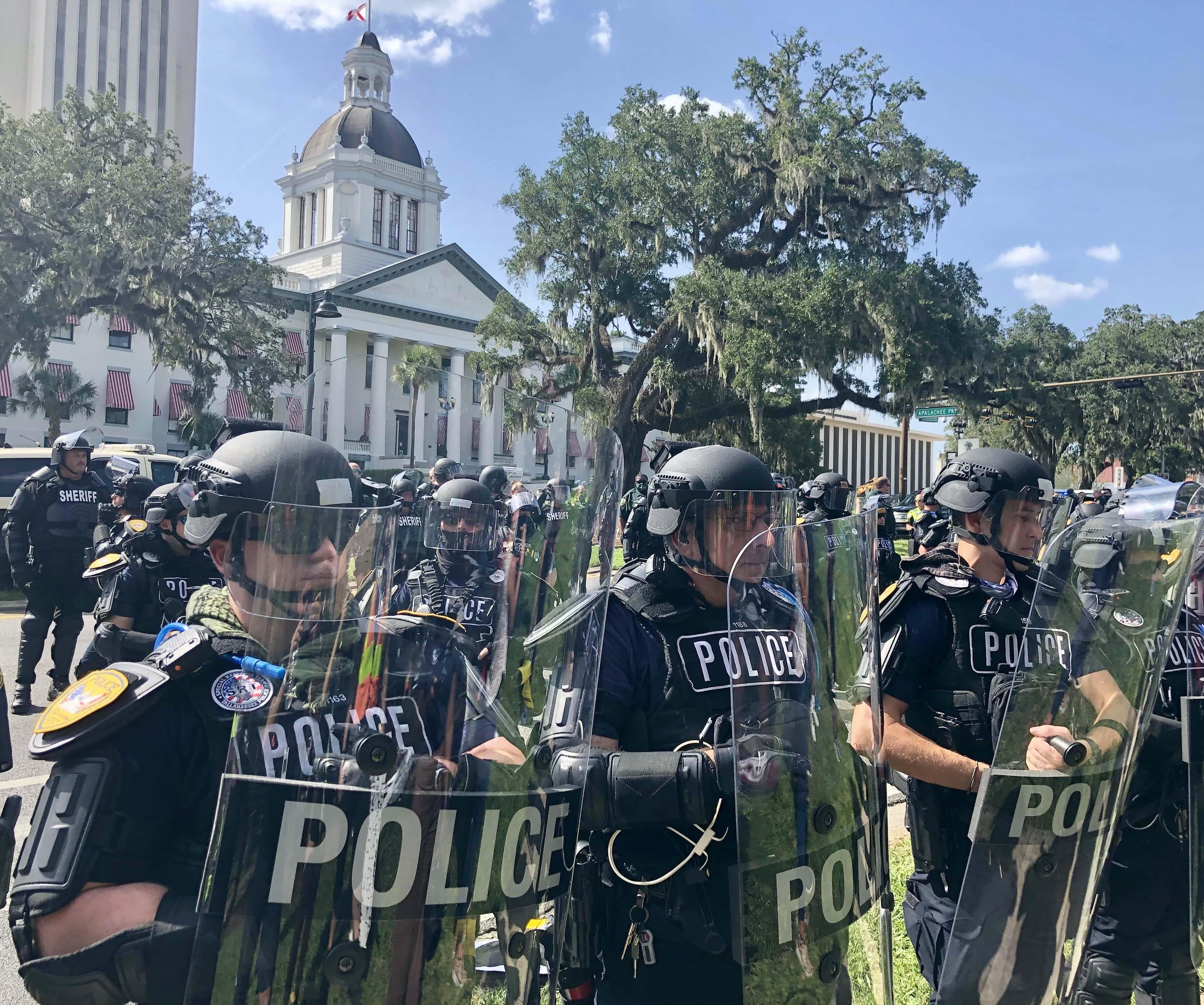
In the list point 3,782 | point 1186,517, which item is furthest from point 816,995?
point 3,782

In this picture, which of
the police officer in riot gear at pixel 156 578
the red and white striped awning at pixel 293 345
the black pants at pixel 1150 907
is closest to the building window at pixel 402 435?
the black pants at pixel 1150 907

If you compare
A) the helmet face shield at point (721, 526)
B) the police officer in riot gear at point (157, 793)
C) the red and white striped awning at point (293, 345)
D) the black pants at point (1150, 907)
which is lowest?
the black pants at point (1150, 907)

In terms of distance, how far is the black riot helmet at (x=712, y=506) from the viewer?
95.3 inches

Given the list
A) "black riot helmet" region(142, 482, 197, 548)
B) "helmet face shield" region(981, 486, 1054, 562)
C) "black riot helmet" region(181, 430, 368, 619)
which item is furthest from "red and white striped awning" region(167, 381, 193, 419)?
"black riot helmet" region(181, 430, 368, 619)

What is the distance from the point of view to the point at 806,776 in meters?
1.63

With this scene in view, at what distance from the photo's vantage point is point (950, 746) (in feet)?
8.45

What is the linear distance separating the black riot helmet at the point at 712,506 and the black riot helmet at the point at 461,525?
17.2 inches

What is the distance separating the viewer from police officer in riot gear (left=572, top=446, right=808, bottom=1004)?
1944mm

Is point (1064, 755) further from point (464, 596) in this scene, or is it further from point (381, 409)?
point (381, 409)

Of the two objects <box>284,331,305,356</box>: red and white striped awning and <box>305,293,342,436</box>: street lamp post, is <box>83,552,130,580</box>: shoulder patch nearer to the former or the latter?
<box>305,293,342,436</box>: street lamp post

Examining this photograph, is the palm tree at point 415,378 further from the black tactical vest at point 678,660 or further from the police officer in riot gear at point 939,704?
the police officer in riot gear at point 939,704

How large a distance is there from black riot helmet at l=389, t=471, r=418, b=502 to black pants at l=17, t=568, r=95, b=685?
20.7 ft

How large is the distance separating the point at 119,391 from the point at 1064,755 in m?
47.1

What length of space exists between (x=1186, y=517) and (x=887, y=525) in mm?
7115
